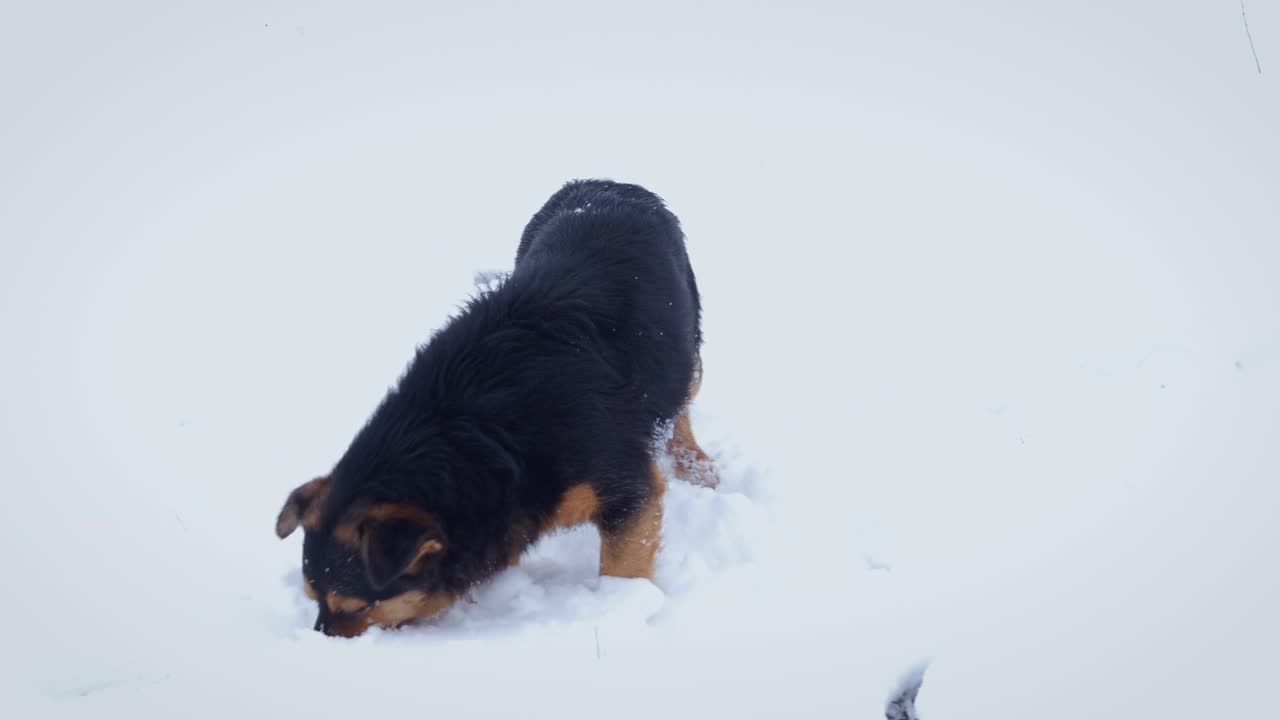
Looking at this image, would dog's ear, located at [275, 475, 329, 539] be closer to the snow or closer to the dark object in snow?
the snow

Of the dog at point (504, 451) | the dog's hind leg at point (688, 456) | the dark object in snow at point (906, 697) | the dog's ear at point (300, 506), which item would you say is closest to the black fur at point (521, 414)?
the dog at point (504, 451)

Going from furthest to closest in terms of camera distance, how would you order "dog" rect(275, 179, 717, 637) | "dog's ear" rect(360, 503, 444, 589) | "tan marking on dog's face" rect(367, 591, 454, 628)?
1. "tan marking on dog's face" rect(367, 591, 454, 628)
2. "dog" rect(275, 179, 717, 637)
3. "dog's ear" rect(360, 503, 444, 589)

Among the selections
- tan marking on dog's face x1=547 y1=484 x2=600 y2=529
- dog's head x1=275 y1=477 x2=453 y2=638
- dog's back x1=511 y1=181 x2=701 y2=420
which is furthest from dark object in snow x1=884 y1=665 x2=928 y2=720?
dog's head x1=275 y1=477 x2=453 y2=638

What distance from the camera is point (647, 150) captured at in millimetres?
9133

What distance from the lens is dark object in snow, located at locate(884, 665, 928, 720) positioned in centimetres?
259

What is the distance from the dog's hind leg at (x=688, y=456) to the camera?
175 inches

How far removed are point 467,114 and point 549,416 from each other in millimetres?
7464

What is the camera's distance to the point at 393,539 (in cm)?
277

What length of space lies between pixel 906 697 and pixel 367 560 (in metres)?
1.98

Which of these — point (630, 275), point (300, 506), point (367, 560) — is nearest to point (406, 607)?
point (367, 560)

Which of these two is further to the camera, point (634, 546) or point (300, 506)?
point (634, 546)

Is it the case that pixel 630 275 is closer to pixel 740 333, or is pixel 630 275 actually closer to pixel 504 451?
pixel 504 451

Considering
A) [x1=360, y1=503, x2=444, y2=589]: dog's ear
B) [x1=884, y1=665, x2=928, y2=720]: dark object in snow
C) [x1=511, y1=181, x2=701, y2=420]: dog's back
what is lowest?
[x1=884, y1=665, x2=928, y2=720]: dark object in snow

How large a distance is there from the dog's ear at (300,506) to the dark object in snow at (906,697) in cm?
227
